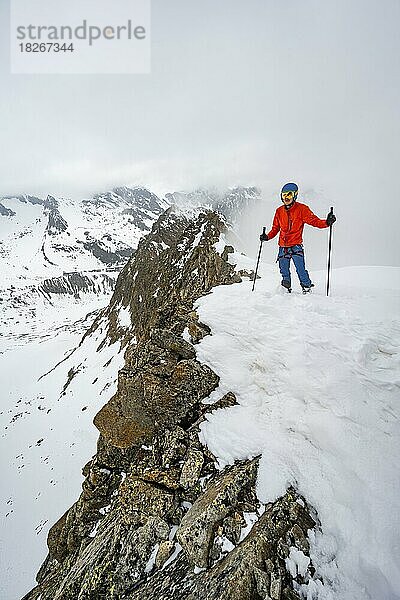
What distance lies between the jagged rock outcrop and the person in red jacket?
367 cm

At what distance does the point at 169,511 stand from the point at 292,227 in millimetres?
8400

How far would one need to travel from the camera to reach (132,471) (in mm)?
7039

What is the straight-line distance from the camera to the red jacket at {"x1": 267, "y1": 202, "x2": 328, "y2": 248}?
9.81m

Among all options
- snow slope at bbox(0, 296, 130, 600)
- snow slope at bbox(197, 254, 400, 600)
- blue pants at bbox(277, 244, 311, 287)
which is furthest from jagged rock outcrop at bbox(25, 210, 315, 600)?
snow slope at bbox(0, 296, 130, 600)

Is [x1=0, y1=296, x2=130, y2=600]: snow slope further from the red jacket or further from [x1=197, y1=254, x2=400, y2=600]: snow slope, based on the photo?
the red jacket

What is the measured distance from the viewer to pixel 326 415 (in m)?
5.82

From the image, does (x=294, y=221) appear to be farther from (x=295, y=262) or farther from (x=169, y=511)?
(x=169, y=511)

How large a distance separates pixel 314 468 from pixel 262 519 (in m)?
1.20

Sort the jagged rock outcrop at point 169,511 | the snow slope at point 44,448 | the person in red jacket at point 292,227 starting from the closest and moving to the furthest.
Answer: the jagged rock outcrop at point 169,511 < the person in red jacket at point 292,227 < the snow slope at point 44,448

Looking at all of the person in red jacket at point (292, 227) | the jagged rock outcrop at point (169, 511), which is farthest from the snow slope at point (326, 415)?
the person in red jacket at point (292, 227)

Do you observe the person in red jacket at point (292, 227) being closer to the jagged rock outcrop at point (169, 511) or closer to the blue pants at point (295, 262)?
the blue pants at point (295, 262)

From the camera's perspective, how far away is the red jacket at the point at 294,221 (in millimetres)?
9812

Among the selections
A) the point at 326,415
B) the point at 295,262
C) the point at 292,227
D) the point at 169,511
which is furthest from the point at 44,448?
the point at 326,415

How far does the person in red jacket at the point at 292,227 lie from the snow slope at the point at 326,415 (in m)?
1.05
